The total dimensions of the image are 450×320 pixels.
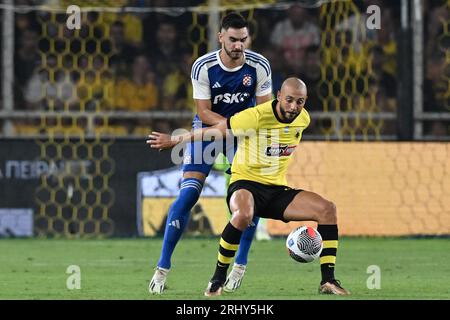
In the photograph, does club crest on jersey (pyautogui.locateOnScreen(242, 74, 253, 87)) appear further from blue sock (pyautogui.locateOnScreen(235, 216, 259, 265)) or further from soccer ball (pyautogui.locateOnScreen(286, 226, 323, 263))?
soccer ball (pyautogui.locateOnScreen(286, 226, 323, 263))

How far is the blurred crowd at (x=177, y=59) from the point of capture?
559 inches

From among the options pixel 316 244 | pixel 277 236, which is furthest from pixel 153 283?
pixel 277 236

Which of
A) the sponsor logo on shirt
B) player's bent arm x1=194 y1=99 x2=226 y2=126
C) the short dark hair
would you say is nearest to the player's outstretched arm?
player's bent arm x1=194 y1=99 x2=226 y2=126

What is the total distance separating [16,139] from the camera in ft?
42.2

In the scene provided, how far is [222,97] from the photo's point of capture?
8.83 meters

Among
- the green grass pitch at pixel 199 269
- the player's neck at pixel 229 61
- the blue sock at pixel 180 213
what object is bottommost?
the green grass pitch at pixel 199 269

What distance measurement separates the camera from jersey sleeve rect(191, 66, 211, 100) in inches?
344

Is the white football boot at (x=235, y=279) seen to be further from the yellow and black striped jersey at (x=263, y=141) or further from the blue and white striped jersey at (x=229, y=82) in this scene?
the blue and white striped jersey at (x=229, y=82)

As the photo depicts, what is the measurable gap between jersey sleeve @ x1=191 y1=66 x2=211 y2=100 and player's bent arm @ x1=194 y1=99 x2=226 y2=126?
0.03m

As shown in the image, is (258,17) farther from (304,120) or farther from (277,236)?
(304,120)

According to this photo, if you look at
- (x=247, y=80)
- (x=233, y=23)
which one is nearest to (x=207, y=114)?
(x=247, y=80)

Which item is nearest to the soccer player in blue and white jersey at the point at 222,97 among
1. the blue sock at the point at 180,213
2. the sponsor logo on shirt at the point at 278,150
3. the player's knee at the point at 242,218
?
the blue sock at the point at 180,213

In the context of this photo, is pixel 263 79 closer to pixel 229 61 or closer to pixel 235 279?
pixel 229 61

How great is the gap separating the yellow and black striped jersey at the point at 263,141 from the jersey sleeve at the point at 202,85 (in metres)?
0.50
